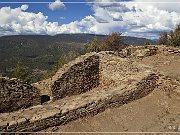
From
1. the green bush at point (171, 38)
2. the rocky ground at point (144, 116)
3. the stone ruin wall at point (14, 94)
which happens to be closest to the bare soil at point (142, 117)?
the rocky ground at point (144, 116)

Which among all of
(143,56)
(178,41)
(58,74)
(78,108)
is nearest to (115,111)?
(78,108)

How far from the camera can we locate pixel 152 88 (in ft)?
47.5

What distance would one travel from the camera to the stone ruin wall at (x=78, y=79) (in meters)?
15.8

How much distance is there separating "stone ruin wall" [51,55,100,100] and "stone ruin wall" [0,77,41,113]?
1.31m

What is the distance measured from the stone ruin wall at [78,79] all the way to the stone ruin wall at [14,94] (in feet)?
Answer: 4.30

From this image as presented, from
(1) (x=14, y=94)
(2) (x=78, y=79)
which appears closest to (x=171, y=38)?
(2) (x=78, y=79)

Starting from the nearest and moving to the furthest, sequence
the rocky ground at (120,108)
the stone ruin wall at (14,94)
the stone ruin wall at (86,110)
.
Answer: the stone ruin wall at (86,110) < the rocky ground at (120,108) < the stone ruin wall at (14,94)

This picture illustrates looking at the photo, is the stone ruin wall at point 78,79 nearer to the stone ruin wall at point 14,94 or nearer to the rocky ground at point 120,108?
the rocky ground at point 120,108

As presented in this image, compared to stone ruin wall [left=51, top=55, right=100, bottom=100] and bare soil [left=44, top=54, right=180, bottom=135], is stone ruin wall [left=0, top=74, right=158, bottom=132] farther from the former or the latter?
stone ruin wall [left=51, top=55, right=100, bottom=100]

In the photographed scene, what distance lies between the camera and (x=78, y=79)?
16484 millimetres

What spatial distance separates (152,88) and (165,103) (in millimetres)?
1143

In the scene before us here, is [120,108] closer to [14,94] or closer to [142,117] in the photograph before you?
[142,117]

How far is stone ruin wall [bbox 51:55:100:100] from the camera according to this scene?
621 inches

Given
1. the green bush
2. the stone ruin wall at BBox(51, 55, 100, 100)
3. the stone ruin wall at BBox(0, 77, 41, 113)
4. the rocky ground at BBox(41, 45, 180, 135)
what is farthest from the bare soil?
the green bush
